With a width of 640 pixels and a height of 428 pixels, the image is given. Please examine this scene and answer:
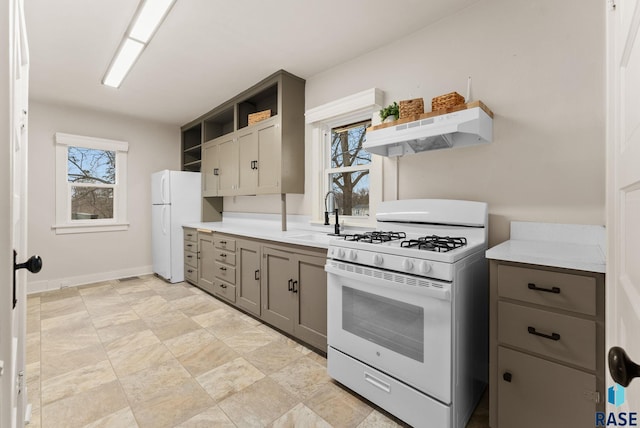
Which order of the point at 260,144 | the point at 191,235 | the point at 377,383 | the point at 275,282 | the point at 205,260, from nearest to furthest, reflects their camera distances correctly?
1. the point at 377,383
2. the point at 275,282
3. the point at 260,144
4. the point at 205,260
5. the point at 191,235

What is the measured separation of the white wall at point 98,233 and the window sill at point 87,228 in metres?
0.06

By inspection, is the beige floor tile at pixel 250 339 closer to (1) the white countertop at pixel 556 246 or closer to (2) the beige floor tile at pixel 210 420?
(2) the beige floor tile at pixel 210 420

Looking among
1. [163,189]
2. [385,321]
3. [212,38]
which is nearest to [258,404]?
[385,321]

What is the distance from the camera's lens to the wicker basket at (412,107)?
216cm

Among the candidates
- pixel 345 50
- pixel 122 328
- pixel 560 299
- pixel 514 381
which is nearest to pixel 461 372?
pixel 514 381

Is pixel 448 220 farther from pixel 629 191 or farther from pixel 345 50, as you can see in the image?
pixel 345 50

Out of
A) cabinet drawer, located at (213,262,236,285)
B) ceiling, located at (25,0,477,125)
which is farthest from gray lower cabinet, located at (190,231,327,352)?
ceiling, located at (25,0,477,125)

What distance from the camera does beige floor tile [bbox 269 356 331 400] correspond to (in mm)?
1992

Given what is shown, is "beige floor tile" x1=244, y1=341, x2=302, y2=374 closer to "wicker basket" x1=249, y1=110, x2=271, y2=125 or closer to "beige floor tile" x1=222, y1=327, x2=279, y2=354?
"beige floor tile" x1=222, y1=327, x2=279, y2=354

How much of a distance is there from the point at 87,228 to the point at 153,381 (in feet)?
11.4

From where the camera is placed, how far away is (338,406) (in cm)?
184

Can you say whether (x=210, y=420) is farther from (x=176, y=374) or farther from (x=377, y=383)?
(x=377, y=383)

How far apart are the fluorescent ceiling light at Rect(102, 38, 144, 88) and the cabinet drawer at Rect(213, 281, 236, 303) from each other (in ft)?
8.28

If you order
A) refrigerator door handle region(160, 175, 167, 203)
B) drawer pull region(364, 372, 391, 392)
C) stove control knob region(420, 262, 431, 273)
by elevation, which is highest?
refrigerator door handle region(160, 175, 167, 203)
